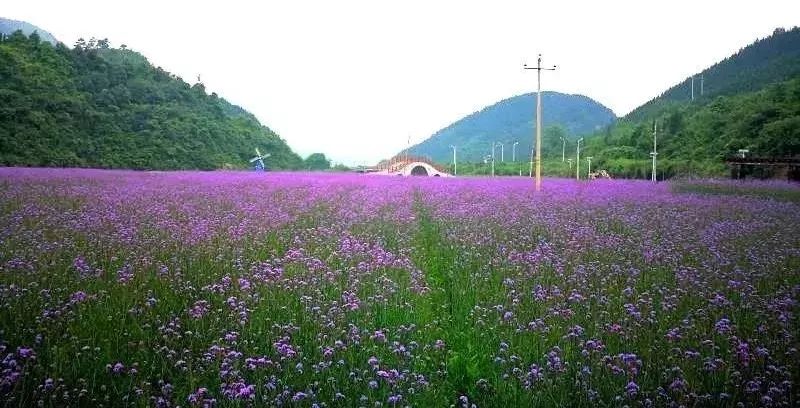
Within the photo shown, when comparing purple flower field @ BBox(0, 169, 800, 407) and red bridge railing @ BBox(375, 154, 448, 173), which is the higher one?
red bridge railing @ BBox(375, 154, 448, 173)

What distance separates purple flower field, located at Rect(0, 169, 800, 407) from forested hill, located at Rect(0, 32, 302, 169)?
2928 cm

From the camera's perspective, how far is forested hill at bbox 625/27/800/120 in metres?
101

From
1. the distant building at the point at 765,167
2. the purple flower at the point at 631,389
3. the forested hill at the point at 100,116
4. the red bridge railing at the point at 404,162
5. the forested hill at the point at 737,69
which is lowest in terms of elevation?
the purple flower at the point at 631,389

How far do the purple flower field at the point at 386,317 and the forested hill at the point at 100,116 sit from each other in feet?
96.1

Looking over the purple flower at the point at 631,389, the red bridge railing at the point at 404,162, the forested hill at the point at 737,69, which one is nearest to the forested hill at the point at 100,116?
the red bridge railing at the point at 404,162

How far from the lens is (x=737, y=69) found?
117438 mm

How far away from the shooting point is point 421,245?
9.22 meters

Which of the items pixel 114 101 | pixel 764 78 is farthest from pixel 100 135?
pixel 764 78

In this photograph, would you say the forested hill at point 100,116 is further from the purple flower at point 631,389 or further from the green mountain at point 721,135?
the green mountain at point 721,135

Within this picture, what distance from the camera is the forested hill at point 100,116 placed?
110 ft

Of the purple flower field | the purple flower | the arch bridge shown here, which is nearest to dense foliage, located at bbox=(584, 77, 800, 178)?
the arch bridge

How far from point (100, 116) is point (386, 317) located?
137ft

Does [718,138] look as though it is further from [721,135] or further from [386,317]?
[386,317]

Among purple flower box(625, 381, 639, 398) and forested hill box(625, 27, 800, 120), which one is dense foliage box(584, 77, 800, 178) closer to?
forested hill box(625, 27, 800, 120)
